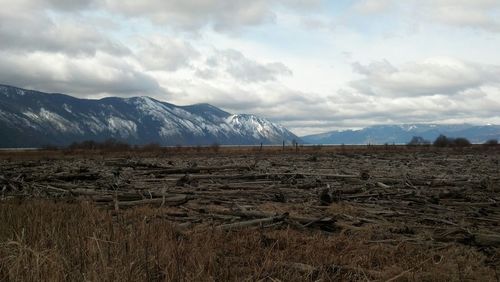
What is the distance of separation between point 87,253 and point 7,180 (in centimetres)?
1069

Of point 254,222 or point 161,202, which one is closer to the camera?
point 254,222

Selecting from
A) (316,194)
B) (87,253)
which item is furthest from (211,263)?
(316,194)

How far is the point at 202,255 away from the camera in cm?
669

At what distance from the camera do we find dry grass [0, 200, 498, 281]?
18.5 feet

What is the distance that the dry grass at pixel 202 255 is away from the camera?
18.5 ft

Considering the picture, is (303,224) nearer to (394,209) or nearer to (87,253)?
(394,209)

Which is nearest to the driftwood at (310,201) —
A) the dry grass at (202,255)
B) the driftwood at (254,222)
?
the driftwood at (254,222)

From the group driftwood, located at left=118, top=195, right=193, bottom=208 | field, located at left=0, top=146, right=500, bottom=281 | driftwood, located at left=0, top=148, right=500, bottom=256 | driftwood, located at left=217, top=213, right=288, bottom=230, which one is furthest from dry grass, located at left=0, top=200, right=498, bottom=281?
driftwood, located at left=118, top=195, right=193, bottom=208

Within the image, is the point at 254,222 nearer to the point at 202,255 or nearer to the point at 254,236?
the point at 254,236

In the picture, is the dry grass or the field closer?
the dry grass

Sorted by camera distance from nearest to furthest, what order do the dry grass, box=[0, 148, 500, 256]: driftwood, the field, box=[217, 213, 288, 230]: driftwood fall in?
the dry grass < the field < box=[217, 213, 288, 230]: driftwood < box=[0, 148, 500, 256]: driftwood

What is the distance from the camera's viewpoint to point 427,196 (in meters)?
13.5

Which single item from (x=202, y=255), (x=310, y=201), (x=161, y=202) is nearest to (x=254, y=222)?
(x=202, y=255)

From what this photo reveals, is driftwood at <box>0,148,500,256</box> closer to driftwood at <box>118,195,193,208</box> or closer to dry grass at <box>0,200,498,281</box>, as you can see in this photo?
driftwood at <box>118,195,193,208</box>
